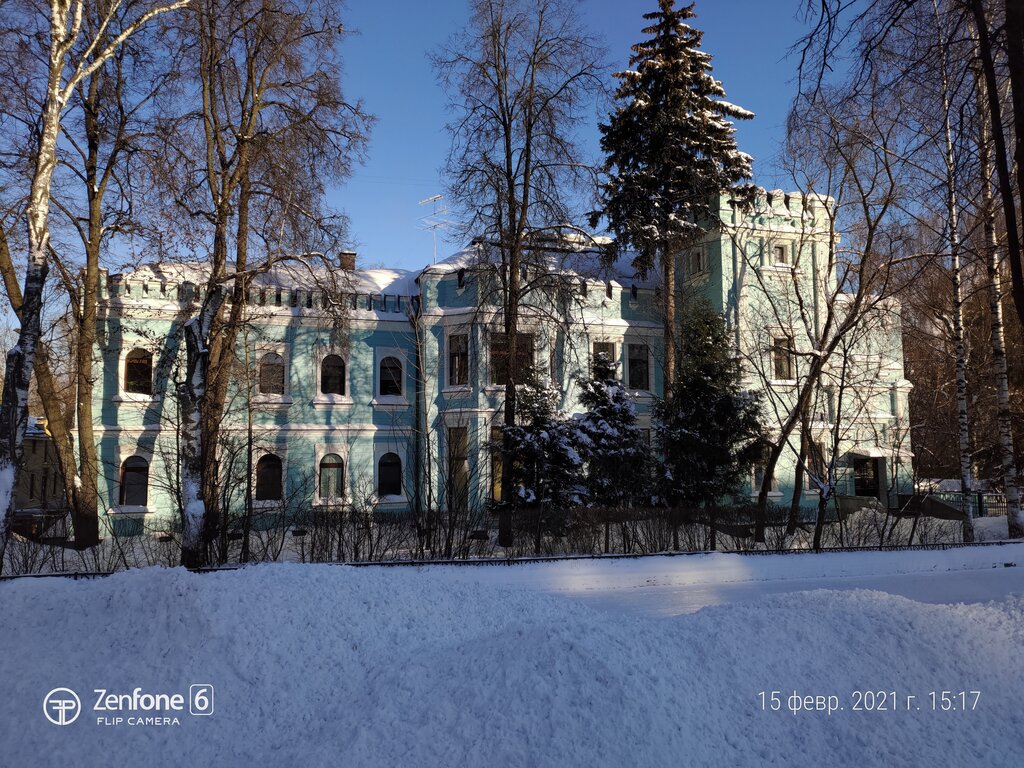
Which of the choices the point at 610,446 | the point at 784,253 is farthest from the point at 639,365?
the point at 610,446

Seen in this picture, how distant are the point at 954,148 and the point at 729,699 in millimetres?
6350

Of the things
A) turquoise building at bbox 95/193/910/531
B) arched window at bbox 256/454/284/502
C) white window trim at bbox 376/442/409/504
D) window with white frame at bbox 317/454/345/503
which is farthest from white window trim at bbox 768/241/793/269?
arched window at bbox 256/454/284/502

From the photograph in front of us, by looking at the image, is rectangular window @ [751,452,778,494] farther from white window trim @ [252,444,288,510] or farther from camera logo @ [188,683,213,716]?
camera logo @ [188,683,213,716]

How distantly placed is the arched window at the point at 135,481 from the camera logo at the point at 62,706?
49.7 feet

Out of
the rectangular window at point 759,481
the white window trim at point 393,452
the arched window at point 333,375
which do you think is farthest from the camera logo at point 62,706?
the rectangular window at point 759,481

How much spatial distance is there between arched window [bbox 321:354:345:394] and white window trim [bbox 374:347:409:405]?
1.03ft

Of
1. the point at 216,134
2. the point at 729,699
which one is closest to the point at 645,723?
the point at 729,699

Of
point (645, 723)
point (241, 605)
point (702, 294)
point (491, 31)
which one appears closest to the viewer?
point (645, 723)

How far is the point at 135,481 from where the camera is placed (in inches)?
752

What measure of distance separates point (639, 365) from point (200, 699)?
19556 mm

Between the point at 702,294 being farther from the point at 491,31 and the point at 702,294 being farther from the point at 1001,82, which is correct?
the point at 1001,82

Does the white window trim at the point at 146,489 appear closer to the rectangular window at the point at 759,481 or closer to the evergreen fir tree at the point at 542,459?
the evergreen fir tree at the point at 542,459

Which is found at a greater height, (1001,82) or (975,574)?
(1001,82)

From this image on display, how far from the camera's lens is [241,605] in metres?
6.51
